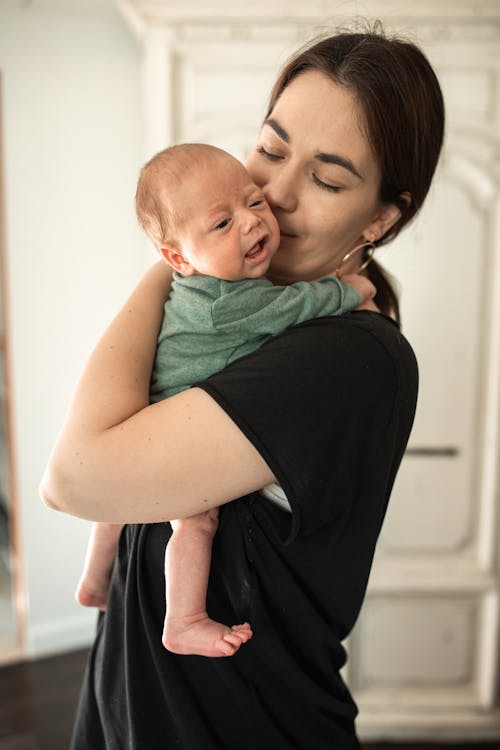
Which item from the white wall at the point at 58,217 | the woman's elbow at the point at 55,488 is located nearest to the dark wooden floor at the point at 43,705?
the white wall at the point at 58,217

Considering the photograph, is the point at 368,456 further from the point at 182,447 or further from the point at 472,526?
the point at 472,526

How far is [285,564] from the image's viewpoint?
2.80 ft

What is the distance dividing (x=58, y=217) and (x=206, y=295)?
2205 mm

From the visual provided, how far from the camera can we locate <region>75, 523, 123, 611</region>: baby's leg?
1.03m

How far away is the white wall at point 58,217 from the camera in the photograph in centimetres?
277

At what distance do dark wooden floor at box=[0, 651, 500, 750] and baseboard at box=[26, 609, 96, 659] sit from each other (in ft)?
0.13

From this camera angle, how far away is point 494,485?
237 cm

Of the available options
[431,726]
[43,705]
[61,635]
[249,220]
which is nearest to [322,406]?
[249,220]

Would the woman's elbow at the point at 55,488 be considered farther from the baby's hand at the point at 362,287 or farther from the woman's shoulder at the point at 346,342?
the baby's hand at the point at 362,287

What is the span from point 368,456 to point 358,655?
6.54 ft

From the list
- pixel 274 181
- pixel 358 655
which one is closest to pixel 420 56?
pixel 274 181

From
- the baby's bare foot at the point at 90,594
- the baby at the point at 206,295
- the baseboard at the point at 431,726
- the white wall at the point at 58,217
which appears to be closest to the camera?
the baby at the point at 206,295

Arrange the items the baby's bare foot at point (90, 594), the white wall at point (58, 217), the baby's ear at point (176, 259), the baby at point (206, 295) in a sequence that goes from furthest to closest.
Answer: the white wall at point (58, 217)
the baby's bare foot at point (90, 594)
the baby's ear at point (176, 259)
the baby at point (206, 295)

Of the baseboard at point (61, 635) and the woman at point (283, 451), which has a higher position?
the woman at point (283, 451)
